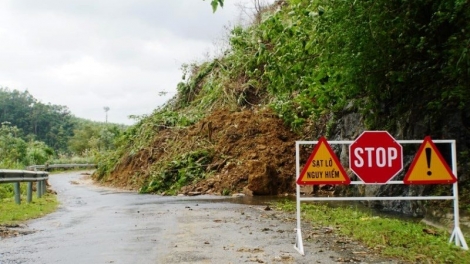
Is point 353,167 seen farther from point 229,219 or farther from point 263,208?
point 263,208

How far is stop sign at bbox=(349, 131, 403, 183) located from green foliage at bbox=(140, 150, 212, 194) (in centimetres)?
1323

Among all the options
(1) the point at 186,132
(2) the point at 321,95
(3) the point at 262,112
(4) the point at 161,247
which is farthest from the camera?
(1) the point at 186,132

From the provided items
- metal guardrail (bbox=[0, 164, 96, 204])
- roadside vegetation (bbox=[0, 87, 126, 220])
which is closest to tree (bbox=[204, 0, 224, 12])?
metal guardrail (bbox=[0, 164, 96, 204])

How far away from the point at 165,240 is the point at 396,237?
130 inches

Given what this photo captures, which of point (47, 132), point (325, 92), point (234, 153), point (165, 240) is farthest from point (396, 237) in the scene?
point (47, 132)

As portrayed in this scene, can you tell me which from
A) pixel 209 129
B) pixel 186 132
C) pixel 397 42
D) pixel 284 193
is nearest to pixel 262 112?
pixel 209 129

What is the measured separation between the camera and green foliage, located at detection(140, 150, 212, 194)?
2034cm

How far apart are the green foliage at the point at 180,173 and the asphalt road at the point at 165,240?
884 centimetres

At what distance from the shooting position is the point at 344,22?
31.1 ft

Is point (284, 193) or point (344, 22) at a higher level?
point (344, 22)

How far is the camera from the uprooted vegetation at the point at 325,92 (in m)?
9.26

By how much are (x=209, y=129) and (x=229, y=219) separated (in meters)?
13.4

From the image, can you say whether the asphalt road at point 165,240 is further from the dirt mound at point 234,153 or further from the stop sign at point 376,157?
the dirt mound at point 234,153

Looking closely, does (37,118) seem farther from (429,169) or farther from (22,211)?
(429,169)
